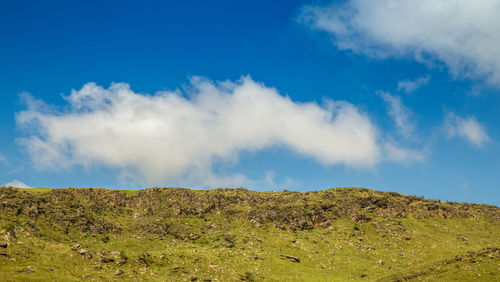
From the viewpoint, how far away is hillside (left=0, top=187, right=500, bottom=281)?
63.5 metres

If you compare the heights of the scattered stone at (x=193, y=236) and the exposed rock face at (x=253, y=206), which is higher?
the exposed rock face at (x=253, y=206)

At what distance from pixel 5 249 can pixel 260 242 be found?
59010 millimetres

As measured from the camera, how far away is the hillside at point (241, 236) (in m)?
63.5

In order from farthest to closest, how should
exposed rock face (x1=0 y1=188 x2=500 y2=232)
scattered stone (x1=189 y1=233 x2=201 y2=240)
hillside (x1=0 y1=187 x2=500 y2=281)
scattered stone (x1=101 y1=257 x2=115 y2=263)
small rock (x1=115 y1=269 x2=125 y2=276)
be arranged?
exposed rock face (x1=0 y1=188 x2=500 y2=232)
scattered stone (x1=189 y1=233 x2=201 y2=240)
scattered stone (x1=101 y1=257 x2=115 y2=263)
hillside (x1=0 y1=187 x2=500 y2=281)
small rock (x1=115 y1=269 x2=125 y2=276)

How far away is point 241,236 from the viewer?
314 ft

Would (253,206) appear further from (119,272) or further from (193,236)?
(119,272)

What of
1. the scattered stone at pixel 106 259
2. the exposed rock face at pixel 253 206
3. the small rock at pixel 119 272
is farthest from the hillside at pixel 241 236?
the small rock at pixel 119 272

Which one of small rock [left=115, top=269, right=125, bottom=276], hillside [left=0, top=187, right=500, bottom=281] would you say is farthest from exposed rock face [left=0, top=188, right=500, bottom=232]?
small rock [left=115, top=269, right=125, bottom=276]

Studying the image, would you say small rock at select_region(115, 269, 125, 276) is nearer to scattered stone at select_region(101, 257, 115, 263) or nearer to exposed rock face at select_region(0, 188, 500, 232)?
scattered stone at select_region(101, 257, 115, 263)

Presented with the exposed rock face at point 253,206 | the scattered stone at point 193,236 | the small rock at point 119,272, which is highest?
the exposed rock face at point 253,206

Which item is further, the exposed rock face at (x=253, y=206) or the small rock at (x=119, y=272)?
the exposed rock face at (x=253, y=206)

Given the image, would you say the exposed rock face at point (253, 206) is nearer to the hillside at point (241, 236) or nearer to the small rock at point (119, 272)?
the hillside at point (241, 236)

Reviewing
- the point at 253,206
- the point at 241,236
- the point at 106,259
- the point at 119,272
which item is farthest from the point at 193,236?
the point at 119,272

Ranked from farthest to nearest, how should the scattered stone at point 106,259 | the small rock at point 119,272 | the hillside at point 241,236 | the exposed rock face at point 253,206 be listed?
1. the exposed rock face at point 253,206
2. the scattered stone at point 106,259
3. the hillside at point 241,236
4. the small rock at point 119,272
